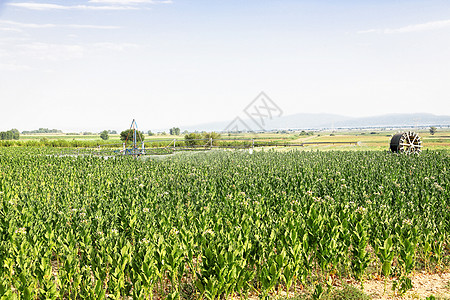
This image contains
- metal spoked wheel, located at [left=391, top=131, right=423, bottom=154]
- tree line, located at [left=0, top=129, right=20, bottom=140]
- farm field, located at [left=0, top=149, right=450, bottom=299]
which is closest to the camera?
farm field, located at [left=0, top=149, right=450, bottom=299]

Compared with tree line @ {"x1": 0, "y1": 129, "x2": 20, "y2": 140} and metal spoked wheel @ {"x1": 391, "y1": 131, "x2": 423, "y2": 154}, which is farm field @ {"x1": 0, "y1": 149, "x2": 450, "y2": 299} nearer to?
metal spoked wheel @ {"x1": 391, "y1": 131, "x2": 423, "y2": 154}

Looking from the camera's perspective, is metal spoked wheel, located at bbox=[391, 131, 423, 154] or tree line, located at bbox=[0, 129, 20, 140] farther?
tree line, located at bbox=[0, 129, 20, 140]

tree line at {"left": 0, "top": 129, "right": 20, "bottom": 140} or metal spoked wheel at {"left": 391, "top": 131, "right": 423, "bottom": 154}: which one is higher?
tree line at {"left": 0, "top": 129, "right": 20, "bottom": 140}

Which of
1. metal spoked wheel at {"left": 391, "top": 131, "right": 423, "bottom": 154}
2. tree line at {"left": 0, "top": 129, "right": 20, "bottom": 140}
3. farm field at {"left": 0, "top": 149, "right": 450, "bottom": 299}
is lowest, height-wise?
farm field at {"left": 0, "top": 149, "right": 450, "bottom": 299}

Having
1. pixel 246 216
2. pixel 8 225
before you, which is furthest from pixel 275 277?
pixel 8 225

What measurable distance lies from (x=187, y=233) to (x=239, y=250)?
1209 mm

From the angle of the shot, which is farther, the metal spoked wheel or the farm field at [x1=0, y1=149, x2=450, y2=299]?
the metal spoked wheel

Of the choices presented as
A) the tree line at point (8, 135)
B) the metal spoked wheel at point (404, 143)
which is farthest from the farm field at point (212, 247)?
the tree line at point (8, 135)

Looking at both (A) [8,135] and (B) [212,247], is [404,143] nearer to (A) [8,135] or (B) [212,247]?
(B) [212,247]

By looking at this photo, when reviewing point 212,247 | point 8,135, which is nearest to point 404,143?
point 212,247

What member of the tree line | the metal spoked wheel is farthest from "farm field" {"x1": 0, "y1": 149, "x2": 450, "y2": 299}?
the tree line

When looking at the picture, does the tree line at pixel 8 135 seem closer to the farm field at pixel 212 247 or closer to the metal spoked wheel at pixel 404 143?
the metal spoked wheel at pixel 404 143

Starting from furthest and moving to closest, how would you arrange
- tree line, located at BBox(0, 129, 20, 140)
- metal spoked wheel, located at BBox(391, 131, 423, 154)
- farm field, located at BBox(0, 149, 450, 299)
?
tree line, located at BBox(0, 129, 20, 140), metal spoked wheel, located at BBox(391, 131, 423, 154), farm field, located at BBox(0, 149, 450, 299)

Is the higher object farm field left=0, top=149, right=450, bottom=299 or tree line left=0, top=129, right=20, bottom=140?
tree line left=0, top=129, right=20, bottom=140
